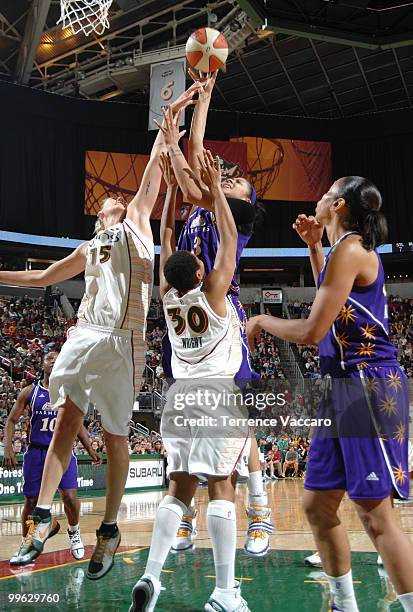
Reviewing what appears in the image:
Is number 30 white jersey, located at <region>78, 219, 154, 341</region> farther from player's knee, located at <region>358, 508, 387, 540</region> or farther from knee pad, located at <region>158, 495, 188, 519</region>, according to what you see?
player's knee, located at <region>358, 508, 387, 540</region>

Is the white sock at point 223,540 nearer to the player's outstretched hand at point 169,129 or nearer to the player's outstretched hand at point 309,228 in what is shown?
the player's outstretched hand at point 309,228

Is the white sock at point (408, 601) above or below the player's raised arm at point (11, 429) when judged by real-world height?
below

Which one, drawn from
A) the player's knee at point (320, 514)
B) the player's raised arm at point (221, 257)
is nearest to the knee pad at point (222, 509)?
the player's knee at point (320, 514)

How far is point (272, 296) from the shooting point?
35.3m

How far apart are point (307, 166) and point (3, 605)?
2969 cm

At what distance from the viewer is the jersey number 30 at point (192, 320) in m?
4.34

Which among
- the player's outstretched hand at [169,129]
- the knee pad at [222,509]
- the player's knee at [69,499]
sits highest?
the player's outstretched hand at [169,129]

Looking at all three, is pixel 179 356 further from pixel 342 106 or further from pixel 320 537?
pixel 342 106

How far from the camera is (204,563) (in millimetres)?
6785

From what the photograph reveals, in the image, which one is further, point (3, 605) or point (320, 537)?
point (3, 605)

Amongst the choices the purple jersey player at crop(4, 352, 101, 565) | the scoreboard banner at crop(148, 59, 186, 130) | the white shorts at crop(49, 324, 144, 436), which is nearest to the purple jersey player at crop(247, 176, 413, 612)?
the white shorts at crop(49, 324, 144, 436)

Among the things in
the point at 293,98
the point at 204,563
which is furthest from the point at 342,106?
the point at 204,563

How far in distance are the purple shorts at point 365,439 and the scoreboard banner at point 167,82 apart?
71.5 feet

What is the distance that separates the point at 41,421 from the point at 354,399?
559cm
